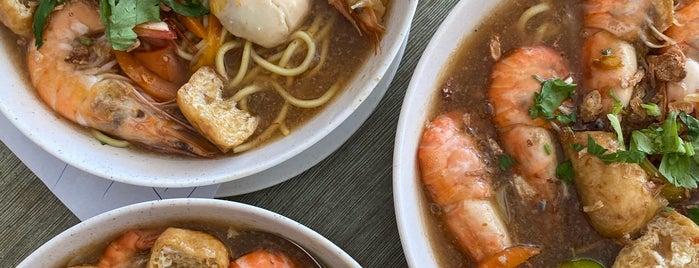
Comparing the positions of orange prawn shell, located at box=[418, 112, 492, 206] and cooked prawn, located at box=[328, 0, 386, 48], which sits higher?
cooked prawn, located at box=[328, 0, 386, 48]

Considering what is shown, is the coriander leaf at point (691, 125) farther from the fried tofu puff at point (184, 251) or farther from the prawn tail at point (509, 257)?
the fried tofu puff at point (184, 251)

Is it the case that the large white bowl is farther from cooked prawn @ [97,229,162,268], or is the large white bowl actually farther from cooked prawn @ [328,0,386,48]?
cooked prawn @ [97,229,162,268]

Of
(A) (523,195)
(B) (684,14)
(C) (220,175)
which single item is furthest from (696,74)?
(C) (220,175)

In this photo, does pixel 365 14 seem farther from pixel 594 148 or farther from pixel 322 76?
pixel 594 148

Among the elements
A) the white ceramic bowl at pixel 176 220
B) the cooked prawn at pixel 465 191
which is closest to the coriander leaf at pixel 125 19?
the white ceramic bowl at pixel 176 220

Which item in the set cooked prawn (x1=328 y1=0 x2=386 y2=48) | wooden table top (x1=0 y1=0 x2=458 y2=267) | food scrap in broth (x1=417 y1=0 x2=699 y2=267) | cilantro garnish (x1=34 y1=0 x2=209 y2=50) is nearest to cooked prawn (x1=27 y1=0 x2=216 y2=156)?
cilantro garnish (x1=34 y1=0 x2=209 y2=50)

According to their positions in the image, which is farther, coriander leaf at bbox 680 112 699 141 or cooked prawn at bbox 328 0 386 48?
cooked prawn at bbox 328 0 386 48
